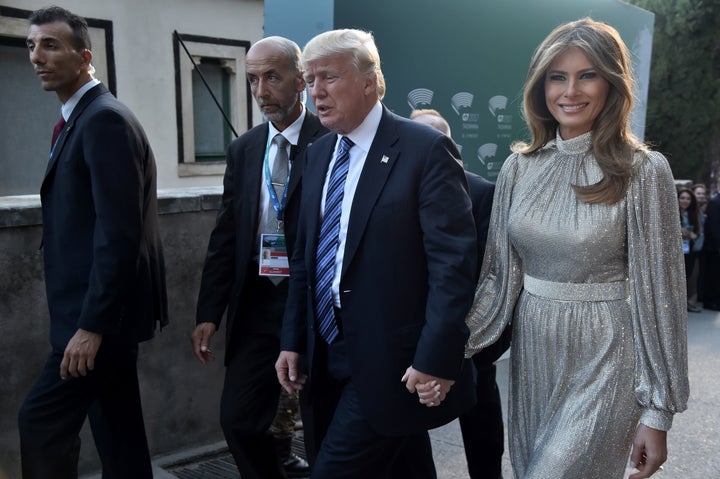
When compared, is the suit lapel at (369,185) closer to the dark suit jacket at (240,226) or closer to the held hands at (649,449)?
the dark suit jacket at (240,226)

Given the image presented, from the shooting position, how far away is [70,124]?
300 centimetres

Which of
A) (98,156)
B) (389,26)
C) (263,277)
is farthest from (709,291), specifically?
(98,156)

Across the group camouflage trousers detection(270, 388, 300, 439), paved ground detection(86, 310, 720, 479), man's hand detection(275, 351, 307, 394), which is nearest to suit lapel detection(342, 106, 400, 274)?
man's hand detection(275, 351, 307, 394)

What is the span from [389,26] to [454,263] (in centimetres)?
304

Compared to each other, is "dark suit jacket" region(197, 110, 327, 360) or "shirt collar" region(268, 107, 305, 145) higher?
"shirt collar" region(268, 107, 305, 145)

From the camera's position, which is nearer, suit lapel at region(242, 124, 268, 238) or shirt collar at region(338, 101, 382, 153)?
shirt collar at region(338, 101, 382, 153)

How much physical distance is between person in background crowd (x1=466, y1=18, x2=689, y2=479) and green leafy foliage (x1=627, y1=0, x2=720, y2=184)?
16.0 meters

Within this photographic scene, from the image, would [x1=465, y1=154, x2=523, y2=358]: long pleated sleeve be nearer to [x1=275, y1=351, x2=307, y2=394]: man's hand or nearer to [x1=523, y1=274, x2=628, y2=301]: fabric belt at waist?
[x1=523, y1=274, x2=628, y2=301]: fabric belt at waist

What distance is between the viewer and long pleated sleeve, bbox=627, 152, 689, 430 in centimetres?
225

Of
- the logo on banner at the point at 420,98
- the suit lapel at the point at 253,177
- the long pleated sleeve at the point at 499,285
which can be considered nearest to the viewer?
the long pleated sleeve at the point at 499,285

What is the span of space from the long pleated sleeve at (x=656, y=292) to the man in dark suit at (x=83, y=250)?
1.79m

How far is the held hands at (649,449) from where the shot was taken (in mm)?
2229

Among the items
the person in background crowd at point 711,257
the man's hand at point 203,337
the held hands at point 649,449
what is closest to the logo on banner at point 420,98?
the man's hand at point 203,337

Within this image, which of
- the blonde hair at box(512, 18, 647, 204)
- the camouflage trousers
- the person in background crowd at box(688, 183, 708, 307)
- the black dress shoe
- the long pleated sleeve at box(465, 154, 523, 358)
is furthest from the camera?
the person in background crowd at box(688, 183, 708, 307)
